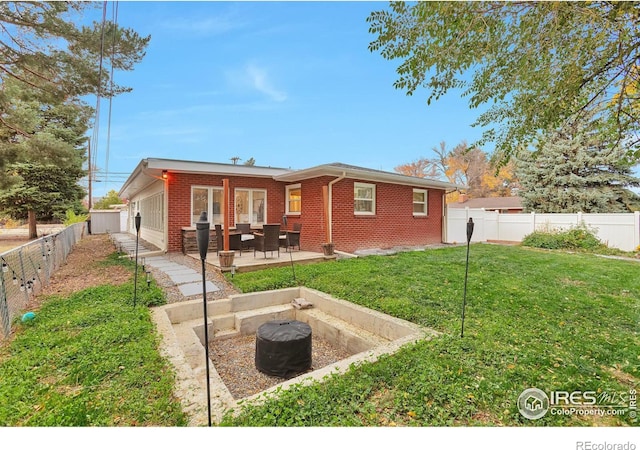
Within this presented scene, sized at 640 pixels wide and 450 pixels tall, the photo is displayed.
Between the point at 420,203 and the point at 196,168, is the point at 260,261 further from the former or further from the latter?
the point at 420,203

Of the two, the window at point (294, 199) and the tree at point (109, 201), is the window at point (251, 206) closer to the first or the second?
the window at point (294, 199)

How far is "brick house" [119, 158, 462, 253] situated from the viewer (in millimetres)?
9164

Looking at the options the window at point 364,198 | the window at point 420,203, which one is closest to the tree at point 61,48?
the window at point 364,198

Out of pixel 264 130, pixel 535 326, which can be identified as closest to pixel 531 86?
pixel 535 326

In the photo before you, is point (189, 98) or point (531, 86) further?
point (189, 98)

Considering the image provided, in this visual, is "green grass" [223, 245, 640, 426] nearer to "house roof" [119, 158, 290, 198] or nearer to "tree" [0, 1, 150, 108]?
"house roof" [119, 158, 290, 198]

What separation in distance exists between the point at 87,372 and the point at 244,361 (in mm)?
1796

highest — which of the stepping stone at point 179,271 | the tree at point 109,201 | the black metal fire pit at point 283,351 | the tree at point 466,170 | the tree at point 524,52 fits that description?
the tree at point 466,170

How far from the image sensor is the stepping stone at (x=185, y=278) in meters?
5.86

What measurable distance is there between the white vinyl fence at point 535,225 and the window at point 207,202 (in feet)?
31.6

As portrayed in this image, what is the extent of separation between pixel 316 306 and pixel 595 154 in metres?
19.4
